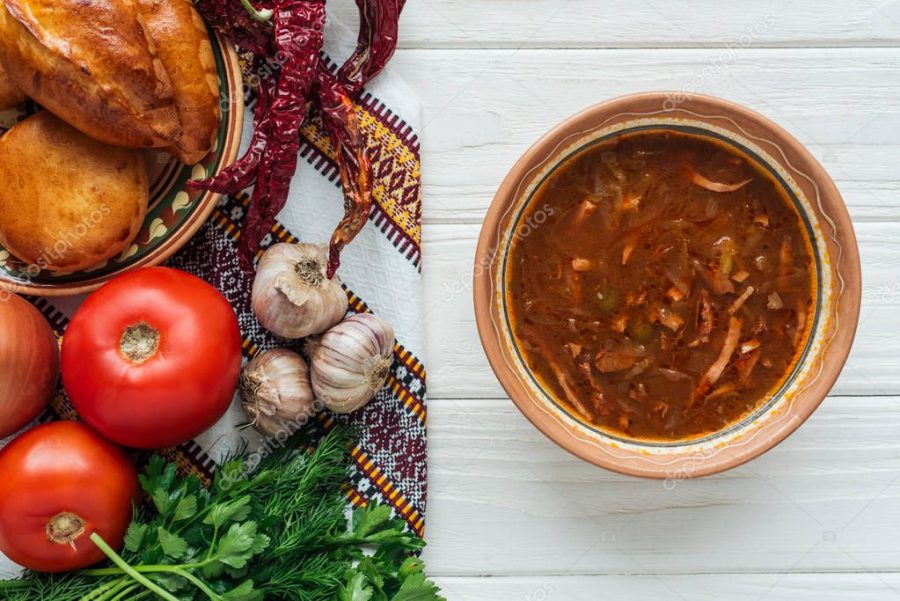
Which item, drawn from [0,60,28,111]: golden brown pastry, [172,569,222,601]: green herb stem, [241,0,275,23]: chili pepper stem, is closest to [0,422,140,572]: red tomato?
[172,569,222,601]: green herb stem

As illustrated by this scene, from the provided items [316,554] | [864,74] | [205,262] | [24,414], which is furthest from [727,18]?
[24,414]

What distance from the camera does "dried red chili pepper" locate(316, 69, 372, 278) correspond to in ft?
6.92

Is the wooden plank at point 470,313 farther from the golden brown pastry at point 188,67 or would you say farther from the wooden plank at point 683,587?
the golden brown pastry at point 188,67

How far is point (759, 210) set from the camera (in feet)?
6.44

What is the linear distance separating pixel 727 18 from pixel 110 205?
1613mm

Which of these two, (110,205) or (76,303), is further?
(76,303)

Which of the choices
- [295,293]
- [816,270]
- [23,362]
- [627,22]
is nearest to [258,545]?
[295,293]

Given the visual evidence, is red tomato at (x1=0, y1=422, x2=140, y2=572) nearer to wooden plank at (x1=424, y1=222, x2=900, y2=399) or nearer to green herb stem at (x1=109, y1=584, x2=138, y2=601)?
green herb stem at (x1=109, y1=584, x2=138, y2=601)

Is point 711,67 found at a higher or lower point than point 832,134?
higher

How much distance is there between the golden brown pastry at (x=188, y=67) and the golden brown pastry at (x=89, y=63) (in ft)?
0.11

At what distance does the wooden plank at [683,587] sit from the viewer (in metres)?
2.27

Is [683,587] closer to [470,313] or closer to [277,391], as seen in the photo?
[470,313]

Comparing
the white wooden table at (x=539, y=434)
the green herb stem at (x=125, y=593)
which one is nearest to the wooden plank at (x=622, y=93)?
the white wooden table at (x=539, y=434)

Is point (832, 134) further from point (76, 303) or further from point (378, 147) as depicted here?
point (76, 303)
